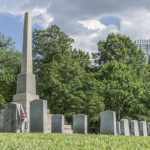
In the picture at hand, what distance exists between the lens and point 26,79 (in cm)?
1598

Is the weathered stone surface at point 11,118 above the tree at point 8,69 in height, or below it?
below

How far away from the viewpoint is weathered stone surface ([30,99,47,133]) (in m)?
9.08

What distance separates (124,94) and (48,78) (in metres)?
8.93

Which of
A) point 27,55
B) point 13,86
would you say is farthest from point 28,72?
point 13,86

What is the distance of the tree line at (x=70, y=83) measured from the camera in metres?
23.2

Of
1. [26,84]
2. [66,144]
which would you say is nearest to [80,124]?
[26,84]

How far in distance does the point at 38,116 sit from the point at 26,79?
7.23 meters

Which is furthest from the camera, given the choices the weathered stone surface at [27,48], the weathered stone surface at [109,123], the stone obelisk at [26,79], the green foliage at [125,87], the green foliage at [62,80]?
the green foliage at [125,87]

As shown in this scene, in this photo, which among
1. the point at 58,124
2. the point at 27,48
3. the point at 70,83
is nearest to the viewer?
the point at 58,124

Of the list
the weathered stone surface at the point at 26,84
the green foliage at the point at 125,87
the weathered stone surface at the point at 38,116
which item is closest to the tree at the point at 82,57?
the green foliage at the point at 125,87

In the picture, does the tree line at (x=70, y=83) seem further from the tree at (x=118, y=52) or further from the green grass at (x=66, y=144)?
the green grass at (x=66, y=144)

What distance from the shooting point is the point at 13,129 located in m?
8.73

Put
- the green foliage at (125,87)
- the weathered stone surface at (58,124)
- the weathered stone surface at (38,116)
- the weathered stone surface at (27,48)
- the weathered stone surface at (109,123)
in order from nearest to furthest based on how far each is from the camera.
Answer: the weathered stone surface at (38,116) < the weathered stone surface at (109,123) < the weathered stone surface at (58,124) < the weathered stone surface at (27,48) < the green foliage at (125,87)

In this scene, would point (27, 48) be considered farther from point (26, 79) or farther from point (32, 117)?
point (32, 117)
